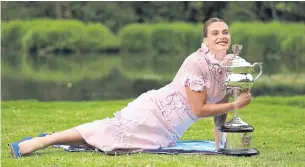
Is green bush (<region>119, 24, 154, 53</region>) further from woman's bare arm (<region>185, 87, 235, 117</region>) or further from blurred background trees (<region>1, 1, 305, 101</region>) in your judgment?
woman's bare arm (<region>185, 87, 235, 117</region>)

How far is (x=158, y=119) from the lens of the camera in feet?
21.7

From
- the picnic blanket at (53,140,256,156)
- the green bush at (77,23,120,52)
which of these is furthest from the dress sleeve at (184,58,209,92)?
the green bush at (77,23,120,52)

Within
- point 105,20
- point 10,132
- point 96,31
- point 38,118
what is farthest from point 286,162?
point 105,20

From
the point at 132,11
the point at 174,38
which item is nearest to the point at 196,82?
the point at 174,38

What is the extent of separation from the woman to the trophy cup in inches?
4.3

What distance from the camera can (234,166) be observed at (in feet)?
18.8

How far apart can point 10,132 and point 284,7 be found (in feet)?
115

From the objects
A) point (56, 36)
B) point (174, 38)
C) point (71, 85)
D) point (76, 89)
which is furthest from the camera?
point (56, 36)

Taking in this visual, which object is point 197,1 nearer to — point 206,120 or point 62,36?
point 62,36

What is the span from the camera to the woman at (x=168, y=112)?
6.38m

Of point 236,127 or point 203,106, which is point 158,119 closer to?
point 203,106

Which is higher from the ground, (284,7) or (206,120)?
(284,7)

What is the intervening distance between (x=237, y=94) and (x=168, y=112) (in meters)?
0.72

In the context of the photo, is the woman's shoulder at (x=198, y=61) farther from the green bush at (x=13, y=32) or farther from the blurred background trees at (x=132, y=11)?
the blurred background trees at (x=132, y=11)
